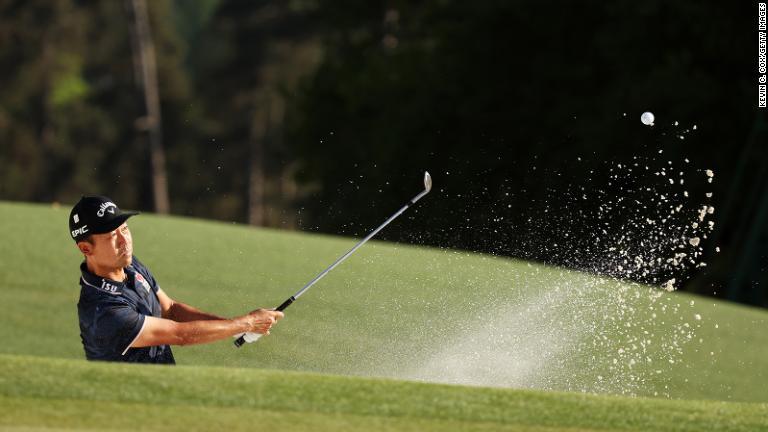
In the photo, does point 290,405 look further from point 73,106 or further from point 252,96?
point 73,106

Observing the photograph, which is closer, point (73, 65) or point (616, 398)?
point (616, 398)

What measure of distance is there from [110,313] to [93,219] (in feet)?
1.20

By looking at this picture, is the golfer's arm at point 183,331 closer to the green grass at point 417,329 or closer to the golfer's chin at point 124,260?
the golfer's chin at point 124,260

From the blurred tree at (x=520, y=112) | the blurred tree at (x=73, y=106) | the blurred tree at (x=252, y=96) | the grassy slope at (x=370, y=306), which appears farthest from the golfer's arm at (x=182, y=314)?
the blurred tree at (x=73, y=106)

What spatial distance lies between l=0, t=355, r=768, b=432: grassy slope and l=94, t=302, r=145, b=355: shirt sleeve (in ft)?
0.93

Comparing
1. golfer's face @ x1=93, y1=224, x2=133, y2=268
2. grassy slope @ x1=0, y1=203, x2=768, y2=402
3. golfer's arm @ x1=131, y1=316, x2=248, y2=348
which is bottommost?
grassy slope @ x1=0, y1=203, x2=768, y2=402

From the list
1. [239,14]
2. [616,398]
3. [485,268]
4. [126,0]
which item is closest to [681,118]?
[485,268]

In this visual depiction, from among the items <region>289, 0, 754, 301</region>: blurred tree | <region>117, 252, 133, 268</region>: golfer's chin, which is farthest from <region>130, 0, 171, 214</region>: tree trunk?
<region>117, 252, 133, 268</region>: golfer's chin

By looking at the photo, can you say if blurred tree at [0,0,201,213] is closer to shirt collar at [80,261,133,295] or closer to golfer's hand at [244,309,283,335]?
golfer's hand at [244,309,283,335]

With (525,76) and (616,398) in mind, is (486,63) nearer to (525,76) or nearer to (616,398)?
(525,76)

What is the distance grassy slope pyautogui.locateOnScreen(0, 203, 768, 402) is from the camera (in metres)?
8.97

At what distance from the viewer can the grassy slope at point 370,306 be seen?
8.97 meters

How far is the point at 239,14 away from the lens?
44562mm

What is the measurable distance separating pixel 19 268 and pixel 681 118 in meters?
11.9
